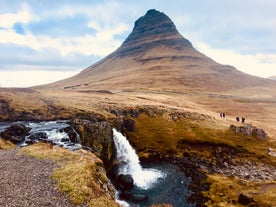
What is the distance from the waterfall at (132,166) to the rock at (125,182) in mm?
2107

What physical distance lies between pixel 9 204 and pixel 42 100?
75.0 metres

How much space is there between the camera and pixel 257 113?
518 feet

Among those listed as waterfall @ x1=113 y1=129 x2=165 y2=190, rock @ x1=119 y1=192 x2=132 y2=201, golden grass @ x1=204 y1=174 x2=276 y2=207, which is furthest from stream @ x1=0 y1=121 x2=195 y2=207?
golden grass @ x1=204 y1=174 x2=276 y2=207

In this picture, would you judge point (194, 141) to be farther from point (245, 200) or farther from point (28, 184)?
point (28, 184)

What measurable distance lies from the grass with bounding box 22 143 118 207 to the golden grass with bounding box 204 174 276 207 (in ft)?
81.7

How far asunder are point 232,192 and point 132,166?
24226mm

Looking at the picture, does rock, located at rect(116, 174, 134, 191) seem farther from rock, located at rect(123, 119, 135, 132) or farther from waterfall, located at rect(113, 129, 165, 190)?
rock, located at rect(123, 119, 135, 132)

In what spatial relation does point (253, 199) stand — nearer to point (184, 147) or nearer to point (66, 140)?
point (184, 147)

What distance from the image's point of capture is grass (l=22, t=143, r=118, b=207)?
35938mm

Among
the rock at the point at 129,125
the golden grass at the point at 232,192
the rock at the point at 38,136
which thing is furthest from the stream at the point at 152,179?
the rock at the point at 38,136

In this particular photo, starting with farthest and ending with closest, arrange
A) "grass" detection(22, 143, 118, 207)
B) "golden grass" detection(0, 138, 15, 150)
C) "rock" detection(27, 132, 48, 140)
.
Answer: "rock" detection(27, 132, 48, 140) < "golden grass" detection(0, 138, 15, 150) < "grass" detection(22, 143, 118, 207)

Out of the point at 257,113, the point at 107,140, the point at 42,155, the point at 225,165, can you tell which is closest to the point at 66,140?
the point at 107,140

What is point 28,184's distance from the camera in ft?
124

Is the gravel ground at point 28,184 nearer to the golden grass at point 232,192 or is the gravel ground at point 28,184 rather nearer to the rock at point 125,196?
the rock at point 125,196
